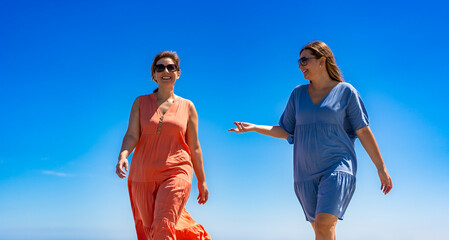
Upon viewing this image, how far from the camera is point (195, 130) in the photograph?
23.8 feet

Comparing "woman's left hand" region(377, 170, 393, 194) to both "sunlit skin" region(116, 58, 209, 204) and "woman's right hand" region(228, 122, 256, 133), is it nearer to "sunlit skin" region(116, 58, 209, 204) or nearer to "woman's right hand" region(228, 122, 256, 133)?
"woman's right hand" region(228, 122, 256, 133)

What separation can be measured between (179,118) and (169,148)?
18.5 inches

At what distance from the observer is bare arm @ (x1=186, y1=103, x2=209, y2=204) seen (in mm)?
Result: 7203

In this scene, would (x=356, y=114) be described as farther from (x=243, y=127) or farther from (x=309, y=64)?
(x=243, y=127)

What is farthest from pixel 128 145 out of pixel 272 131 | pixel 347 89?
pixel 347 89

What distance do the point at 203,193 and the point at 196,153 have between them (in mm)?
605

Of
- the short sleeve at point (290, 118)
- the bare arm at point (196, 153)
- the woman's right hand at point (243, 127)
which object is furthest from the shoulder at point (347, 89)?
the bare arm at point (196, 153)

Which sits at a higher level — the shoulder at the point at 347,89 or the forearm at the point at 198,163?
the shoulder at the point at 347,89

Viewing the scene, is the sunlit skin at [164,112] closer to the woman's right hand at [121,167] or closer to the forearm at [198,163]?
the forearm at [198,163]

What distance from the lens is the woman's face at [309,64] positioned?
21.9 ft

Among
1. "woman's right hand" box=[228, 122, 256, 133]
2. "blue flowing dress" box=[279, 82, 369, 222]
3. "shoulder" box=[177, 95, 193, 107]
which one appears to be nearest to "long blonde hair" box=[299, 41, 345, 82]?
"blue flowing dress" box=[279, 82, 369, 222]

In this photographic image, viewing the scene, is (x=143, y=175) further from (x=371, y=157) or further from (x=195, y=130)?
(x=371, y=157)

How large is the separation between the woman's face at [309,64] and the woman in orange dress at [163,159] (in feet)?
5.52

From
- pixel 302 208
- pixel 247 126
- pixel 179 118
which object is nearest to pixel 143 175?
pixel 179 118
